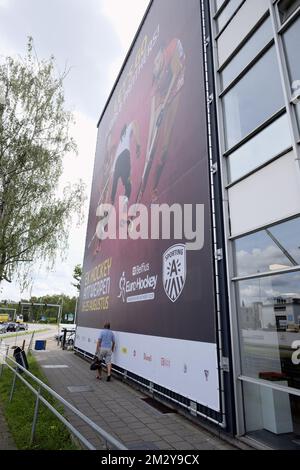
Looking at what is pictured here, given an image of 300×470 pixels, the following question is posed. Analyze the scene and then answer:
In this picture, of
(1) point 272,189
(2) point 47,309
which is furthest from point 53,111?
(2) point 47,309

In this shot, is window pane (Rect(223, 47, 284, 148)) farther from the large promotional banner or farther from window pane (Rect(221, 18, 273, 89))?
the large promotional banner

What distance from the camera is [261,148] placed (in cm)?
547

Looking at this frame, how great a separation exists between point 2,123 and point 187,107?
269 inches

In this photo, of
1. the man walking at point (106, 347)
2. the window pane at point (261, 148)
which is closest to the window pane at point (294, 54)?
the window pane at point (261, 148)

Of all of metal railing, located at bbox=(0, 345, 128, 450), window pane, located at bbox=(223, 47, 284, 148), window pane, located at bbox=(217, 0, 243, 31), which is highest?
window pane, located at bbox=(217, 0, 243, 31)

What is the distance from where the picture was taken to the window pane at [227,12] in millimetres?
6893

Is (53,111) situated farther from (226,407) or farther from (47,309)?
(47,309)

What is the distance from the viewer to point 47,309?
93.4 meters

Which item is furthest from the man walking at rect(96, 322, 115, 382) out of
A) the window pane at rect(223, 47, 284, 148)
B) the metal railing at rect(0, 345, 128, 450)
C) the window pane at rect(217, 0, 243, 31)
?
the window pane at rect(217, 0, 243, 31)

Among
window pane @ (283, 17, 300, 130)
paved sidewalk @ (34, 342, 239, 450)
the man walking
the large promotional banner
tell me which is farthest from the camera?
the man walking

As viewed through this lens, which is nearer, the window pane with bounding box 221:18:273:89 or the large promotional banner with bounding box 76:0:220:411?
the window pane with bounding box 221:18:273:89

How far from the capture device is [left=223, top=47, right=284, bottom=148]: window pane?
5395mm

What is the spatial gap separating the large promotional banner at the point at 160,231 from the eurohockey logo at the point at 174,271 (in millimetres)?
24

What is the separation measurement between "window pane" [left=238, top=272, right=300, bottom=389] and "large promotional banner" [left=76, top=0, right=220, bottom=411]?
2.00 ft
